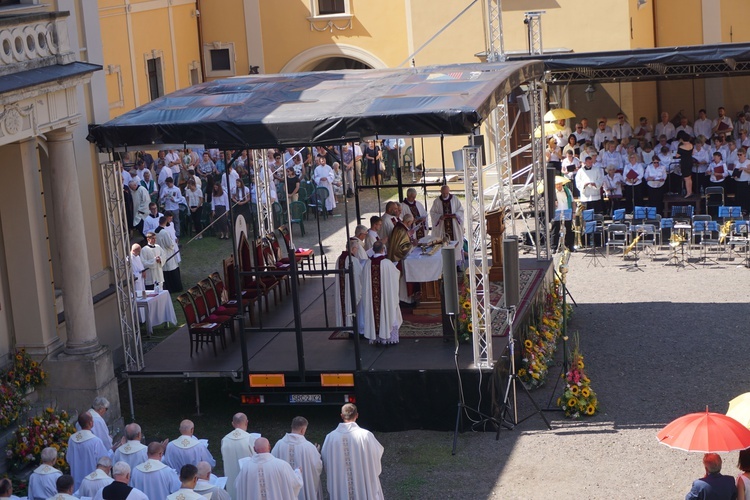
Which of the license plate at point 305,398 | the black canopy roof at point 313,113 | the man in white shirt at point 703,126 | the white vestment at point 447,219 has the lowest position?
the license plate at point 305,398

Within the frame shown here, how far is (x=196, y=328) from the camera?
16.1 meters

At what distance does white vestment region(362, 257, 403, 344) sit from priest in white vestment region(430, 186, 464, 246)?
395cm

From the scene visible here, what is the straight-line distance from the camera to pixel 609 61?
79.6 feet

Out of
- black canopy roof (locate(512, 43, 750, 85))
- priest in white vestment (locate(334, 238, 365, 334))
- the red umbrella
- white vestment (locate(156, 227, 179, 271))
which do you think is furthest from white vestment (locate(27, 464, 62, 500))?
black canopy roof (locate(512, 43, 750, 85))

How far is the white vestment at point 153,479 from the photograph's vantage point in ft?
37.9

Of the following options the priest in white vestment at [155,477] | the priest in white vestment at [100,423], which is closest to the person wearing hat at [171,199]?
the priest in white vestment at [100,423]

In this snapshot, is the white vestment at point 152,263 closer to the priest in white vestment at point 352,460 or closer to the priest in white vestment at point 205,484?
the priest in white vestment at point 352,460

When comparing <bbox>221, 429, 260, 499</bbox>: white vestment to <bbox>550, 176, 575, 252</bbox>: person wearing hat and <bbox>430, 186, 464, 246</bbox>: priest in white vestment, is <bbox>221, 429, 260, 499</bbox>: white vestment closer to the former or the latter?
<bbox>430, 186, 464, 246</bbox>: priest in white vestment

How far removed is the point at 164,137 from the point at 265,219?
6.31 meters

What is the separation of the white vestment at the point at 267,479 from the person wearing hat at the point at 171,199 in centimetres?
1519

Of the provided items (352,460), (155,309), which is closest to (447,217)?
(155,309)

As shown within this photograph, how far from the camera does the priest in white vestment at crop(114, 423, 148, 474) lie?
476 inches

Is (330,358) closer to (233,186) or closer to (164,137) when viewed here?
(164,137)

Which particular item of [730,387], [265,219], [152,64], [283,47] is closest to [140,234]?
[265,219]
